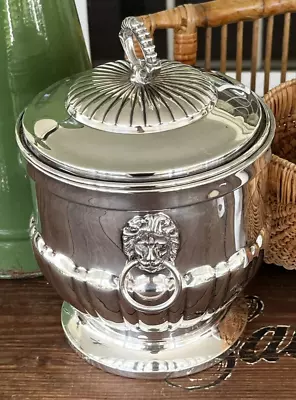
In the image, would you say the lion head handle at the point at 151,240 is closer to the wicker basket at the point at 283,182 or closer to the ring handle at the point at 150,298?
the ring handle at the point at 150,298

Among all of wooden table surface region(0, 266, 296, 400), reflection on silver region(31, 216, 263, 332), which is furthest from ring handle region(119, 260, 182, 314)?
wooden table surface region(0, 266, 296, 400)

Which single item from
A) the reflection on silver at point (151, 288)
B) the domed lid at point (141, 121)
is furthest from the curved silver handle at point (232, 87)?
the reflection on silver at point (151, 288)

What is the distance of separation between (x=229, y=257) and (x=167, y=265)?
0.07 metres

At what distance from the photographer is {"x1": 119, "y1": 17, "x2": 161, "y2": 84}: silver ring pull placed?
0.54 m

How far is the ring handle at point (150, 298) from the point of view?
523mm

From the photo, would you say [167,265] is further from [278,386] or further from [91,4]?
[91,4]

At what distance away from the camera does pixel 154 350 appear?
0.61 metres

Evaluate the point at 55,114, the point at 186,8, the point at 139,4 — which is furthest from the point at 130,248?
the point at 139,4

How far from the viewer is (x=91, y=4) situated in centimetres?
125

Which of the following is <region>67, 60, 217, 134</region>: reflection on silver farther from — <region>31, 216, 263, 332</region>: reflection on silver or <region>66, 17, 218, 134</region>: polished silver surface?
<region>31, 216, 263, 332</region>: reflection on silver

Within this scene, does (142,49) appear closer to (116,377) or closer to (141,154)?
(141,154)

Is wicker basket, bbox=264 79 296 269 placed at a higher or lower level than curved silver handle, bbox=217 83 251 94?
lower

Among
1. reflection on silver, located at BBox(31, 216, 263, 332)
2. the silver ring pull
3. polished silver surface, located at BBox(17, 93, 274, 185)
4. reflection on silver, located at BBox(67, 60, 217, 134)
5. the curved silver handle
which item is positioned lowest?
reflection on silver, located at BBox(31, 216, 263, 332)

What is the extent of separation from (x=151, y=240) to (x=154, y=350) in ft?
0.50
